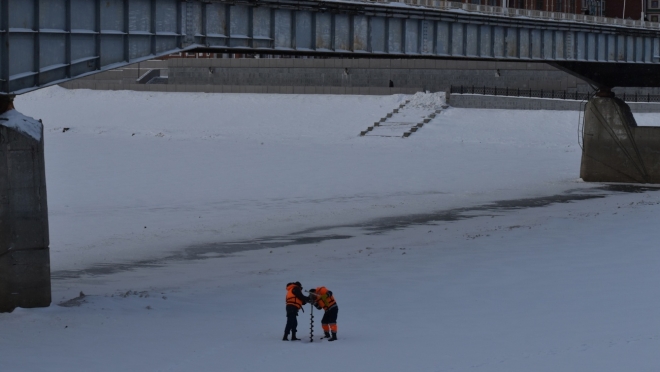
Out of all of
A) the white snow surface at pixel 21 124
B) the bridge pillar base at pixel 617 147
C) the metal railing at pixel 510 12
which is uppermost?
the metal railing at pixel 510 12

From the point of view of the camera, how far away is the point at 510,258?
27078mm

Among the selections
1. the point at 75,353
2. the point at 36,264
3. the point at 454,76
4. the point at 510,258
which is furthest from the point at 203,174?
the point at 454,76

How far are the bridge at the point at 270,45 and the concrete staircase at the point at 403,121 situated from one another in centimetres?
1449

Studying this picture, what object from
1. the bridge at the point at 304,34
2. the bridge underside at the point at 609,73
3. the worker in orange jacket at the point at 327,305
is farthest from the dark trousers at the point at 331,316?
the bridge underside at the point at 609,73

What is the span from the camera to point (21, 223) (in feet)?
69.1

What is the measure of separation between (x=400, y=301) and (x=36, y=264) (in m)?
6.88

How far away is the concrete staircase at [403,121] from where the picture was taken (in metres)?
66.7

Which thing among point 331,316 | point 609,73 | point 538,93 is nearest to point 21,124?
point 331,316

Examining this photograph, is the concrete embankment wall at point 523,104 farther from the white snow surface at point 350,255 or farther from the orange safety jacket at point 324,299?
the orange safety jacket at point 324,299

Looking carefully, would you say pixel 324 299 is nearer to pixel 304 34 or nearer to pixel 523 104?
pixel 304 34

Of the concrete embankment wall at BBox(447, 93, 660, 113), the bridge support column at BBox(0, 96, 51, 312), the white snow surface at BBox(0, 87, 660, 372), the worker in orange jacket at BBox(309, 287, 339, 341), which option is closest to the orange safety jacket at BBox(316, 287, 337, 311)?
the worker in orange jacket at BBox(309, 287, 339, 341)

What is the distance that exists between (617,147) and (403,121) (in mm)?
18916

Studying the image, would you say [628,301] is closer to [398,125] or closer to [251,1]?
[251,1]

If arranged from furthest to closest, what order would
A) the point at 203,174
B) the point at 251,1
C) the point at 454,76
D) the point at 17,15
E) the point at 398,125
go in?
the point at 454,76, the point at 398,125, the point at 203,174, the point at 251,1, the point at 17,15
